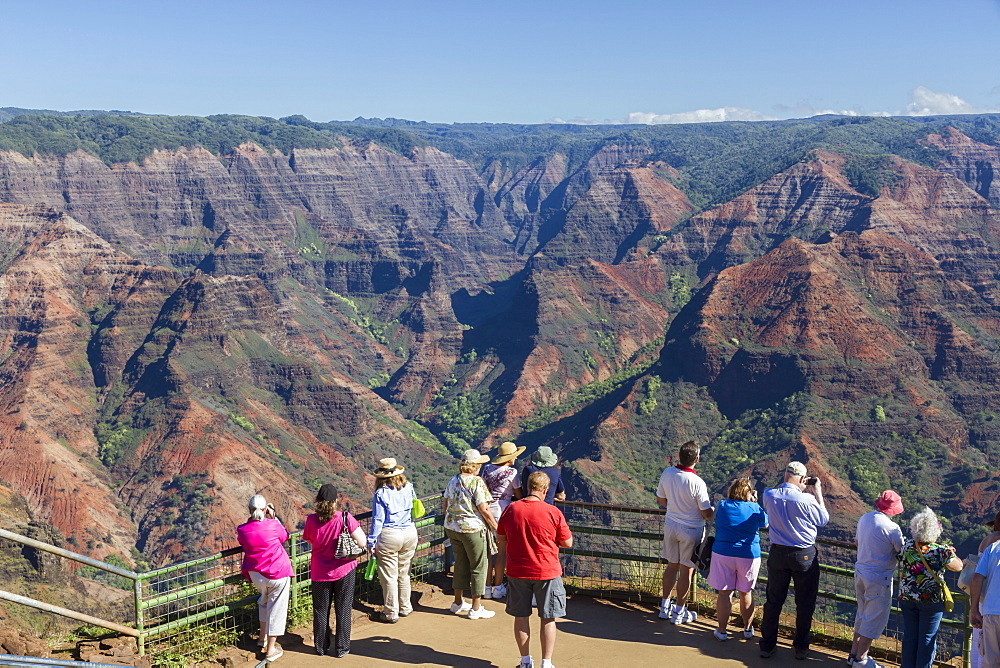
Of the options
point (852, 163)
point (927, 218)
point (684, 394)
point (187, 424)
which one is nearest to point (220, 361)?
point (187, 424)

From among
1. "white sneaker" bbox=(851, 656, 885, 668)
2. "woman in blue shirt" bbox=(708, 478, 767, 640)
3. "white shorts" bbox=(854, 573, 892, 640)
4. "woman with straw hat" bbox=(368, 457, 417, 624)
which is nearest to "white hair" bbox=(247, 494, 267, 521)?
"woman with straw hat" bbox=(368, 457, 417, 624)

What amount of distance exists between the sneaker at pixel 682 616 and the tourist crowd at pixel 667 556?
0.8 inches

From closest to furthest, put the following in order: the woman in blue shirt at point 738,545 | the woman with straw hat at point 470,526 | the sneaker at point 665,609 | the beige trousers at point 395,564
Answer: the woman in blue shirt at point 738,545, the beige trousers at point 395,564, the woman with straw hat at point 470,526, the sneaker at point 665,609

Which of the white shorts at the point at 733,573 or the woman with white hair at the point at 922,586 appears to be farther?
the white shorts at the point at 733,573

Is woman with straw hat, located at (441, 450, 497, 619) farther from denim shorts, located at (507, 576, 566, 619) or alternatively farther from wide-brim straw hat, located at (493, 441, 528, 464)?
denim shorts, located at (507, 576, 566, 619)

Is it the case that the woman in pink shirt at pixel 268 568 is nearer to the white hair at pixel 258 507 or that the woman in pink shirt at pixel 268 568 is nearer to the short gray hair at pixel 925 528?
the white hair at pixel 258 507

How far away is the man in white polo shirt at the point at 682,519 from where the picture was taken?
49.4 ft

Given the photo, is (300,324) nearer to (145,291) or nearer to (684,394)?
(145,291)

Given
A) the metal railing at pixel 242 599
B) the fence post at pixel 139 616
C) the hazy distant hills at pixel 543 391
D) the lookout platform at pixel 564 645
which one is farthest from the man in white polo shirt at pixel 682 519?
the hazy distant hills at pixel 543 391

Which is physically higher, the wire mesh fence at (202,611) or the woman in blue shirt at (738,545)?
the woman in blue shirt at (738,545)

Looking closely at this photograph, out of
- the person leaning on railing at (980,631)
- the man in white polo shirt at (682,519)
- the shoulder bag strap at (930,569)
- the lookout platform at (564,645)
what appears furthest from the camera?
the man in white polo shirt at (682,519)

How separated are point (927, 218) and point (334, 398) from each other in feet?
341

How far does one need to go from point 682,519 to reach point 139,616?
846 centimetres

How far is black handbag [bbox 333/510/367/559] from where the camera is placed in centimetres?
1451
